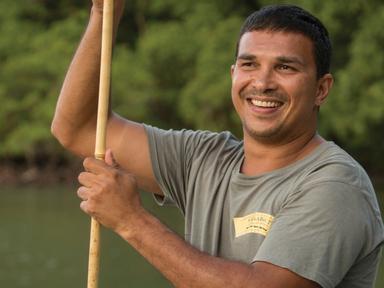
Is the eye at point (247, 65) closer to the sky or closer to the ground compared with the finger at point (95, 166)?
closer to the sky

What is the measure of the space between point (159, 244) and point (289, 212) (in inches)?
13.1

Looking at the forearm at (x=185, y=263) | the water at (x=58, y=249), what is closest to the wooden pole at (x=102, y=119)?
the forearm at (x=185, y=263)

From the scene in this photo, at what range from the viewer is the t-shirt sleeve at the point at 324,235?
2.38 metres

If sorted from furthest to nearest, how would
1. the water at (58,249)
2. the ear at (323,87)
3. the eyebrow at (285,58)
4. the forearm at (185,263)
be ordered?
the water at (58,249) < the ear at (323,87) < the eyebrow at (285,58) < the forearm at (185,263)

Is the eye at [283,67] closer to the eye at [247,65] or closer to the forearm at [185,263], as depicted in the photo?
the eye at [247,65]

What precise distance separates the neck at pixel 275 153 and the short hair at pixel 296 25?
0.19 meters

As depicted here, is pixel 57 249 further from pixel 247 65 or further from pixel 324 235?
pixel 324 235

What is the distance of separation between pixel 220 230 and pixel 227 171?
0.18 m

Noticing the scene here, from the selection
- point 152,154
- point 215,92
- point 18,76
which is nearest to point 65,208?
point 215,92

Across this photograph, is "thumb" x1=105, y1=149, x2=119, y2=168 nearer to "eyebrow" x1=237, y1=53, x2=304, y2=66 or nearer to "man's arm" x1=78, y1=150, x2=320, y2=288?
"man's arm" x1=78, y1=150, x2=320, y2=288

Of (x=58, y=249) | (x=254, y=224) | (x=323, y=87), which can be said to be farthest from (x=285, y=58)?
(x=58, y=249)

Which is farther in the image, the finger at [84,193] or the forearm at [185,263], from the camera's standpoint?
the finger at [84,193]

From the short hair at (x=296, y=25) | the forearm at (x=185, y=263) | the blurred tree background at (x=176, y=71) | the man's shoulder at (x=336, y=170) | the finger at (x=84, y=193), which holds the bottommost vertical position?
the blurred tree background at (x=176, y=71)

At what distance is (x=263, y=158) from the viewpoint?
8.84ft
